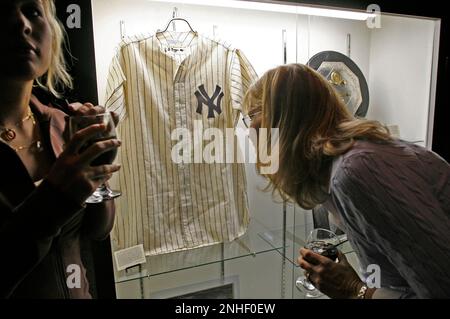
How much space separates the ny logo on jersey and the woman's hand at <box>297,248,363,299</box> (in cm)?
43

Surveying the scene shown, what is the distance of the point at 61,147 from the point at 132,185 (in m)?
0.23

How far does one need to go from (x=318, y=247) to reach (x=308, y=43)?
55 centimetres

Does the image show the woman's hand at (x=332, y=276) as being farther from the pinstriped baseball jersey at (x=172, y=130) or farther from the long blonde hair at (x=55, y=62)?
the long blonde hair at (x=55, y=62)

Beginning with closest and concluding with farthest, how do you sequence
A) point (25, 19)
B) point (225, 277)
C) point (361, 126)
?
point (25, 19)
point (361, 126)
point (225, 277)

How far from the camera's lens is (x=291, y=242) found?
84 cm

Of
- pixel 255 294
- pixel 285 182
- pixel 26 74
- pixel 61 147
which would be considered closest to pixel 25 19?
pixel 26 74

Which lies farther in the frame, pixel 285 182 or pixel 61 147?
pixel 285 182

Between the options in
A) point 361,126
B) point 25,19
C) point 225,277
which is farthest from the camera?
point 225,277

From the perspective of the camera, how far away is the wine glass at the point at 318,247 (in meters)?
0.71

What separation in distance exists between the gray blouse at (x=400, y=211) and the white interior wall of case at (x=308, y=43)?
29 centimetres

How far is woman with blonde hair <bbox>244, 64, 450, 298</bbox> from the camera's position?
51cm

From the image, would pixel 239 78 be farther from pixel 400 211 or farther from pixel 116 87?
pixel 400 211

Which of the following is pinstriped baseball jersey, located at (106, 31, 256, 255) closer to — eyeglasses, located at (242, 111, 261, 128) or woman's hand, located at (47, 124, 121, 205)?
eyeglasses, located at (242, 111, 261, 128)
